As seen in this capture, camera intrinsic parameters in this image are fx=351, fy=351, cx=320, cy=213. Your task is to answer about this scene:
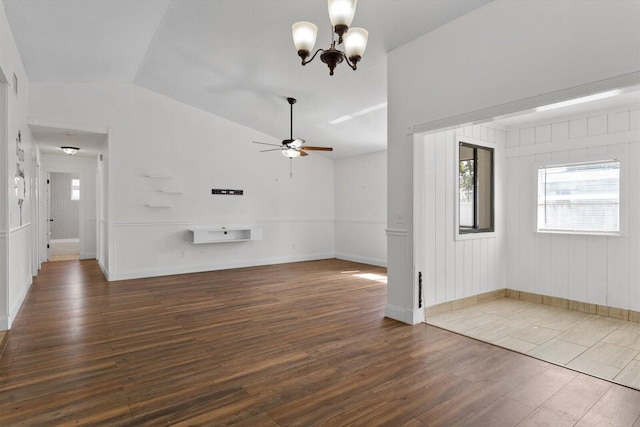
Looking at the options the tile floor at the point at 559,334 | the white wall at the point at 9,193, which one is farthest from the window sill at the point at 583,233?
the white wall at the point at 9,193

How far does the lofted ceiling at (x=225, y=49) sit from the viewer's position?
3.60 metres

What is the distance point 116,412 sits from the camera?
2.12 metres

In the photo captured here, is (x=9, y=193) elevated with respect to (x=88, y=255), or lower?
elevated

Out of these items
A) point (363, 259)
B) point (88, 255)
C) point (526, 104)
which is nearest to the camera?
point (526, 104)

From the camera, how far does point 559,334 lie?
137 inches

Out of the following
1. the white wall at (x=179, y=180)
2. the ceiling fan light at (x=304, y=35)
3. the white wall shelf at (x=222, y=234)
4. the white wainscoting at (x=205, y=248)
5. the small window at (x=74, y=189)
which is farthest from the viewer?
the small window at (x=74, y=189)

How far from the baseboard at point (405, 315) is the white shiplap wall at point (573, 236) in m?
2.05

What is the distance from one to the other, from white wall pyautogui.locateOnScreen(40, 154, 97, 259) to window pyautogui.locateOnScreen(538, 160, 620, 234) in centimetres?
1000

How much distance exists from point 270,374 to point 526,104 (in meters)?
2.92

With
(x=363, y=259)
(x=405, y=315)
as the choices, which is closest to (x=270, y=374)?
(x=405, y=315)

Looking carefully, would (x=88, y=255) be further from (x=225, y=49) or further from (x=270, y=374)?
(x=270, y=374)

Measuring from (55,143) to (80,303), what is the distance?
432cm

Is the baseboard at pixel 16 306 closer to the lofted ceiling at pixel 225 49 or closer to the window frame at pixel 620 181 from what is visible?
the lofted ceiling at pixel 225 49

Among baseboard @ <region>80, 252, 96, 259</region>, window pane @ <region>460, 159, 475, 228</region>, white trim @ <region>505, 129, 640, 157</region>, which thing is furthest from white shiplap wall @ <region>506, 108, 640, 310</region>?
baseboard @ <region>80, 252, 96, 259</region>
